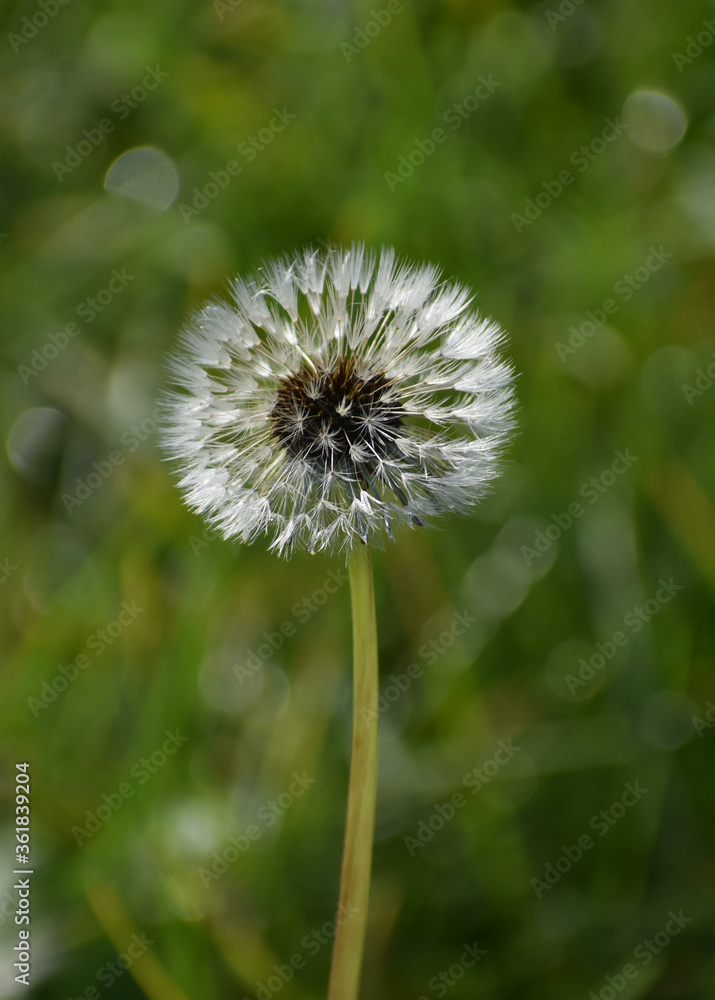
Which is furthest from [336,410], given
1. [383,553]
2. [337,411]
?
[383,553]

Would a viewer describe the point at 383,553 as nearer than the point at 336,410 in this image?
No

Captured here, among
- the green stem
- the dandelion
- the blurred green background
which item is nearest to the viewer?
the green stem

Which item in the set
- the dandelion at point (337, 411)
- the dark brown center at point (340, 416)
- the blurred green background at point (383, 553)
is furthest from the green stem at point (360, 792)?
the blurred green background at point (383, 553)

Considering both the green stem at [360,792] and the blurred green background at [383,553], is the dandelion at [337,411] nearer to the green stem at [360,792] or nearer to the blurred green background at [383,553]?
the green stem at [360,792]

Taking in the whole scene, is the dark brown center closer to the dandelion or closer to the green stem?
the dandelion

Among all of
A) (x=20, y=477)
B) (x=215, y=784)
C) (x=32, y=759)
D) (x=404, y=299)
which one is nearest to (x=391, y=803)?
(x=215, y=784)

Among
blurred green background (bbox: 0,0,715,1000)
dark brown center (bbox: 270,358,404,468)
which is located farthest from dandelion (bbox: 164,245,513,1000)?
blurred green background (bbox: 0,0,715,1000)

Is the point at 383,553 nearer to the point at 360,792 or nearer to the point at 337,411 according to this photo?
the point at 337,411
